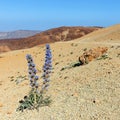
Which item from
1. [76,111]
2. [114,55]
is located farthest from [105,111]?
[114,55]

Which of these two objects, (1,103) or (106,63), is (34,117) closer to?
(1,103)

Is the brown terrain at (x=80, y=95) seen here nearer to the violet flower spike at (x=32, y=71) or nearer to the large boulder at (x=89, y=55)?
the large boulder at (x=89, y=55)

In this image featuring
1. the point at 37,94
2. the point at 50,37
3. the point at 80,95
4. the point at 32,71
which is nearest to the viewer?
the point at 32,71

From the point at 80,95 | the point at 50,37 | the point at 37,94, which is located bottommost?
A: the point at 50,37

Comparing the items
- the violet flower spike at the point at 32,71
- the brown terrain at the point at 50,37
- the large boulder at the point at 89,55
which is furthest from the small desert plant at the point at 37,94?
the brown terrain at the point at 50,37

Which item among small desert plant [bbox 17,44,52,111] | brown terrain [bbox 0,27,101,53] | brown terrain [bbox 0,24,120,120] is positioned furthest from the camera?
brown terrain [bbox 0,27,101,53]

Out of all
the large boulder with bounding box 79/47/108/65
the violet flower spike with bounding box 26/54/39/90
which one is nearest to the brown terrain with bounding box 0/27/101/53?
the large boulder with bounding box 79/47/108/65

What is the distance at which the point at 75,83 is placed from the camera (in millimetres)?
13031

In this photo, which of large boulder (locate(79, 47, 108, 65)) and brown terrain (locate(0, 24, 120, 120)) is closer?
brown terrain (locate(0, 24, 120, 120))

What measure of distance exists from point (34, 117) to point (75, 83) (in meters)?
2.81

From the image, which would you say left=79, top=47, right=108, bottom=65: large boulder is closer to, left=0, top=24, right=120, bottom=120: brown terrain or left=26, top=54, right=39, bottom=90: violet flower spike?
left=0, top=24, right=120, bottom=120: brown terrain

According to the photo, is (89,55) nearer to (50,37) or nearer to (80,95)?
(80,95)

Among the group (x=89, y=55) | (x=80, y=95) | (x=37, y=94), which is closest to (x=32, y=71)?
(x=37, y=94)

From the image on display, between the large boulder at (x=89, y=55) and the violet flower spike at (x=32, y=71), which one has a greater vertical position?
the violet flower spike at (x=32, y=71)
